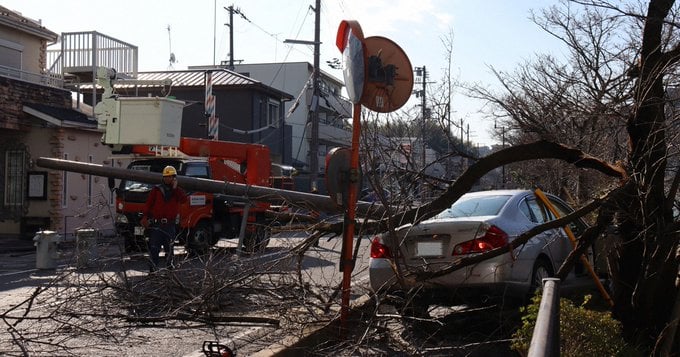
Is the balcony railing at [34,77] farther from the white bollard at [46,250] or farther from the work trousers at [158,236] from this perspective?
the work trousers at [158,236]

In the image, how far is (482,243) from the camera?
7.73 metres

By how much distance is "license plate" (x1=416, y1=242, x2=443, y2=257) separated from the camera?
7790 mm

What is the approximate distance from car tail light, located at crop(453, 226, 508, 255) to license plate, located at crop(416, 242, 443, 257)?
169 mm

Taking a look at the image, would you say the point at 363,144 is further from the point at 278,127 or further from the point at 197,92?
the point at 278,127

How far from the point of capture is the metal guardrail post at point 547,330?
7.92 ft

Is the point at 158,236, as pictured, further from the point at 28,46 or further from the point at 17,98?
the point at 28,46

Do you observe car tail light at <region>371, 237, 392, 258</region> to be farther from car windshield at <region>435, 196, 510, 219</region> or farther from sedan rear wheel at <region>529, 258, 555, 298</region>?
sedan rear wheel at <region>529, 258, 555, 298</region>

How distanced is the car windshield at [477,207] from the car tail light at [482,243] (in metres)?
0.53

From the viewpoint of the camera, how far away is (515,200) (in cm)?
A: 867

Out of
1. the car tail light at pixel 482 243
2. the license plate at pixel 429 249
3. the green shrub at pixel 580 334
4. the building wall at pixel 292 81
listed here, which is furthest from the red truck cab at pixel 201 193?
the building wall at pixel 292 81

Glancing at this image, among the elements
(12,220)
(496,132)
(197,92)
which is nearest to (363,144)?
(496,132)

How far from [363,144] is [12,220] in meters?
19.9

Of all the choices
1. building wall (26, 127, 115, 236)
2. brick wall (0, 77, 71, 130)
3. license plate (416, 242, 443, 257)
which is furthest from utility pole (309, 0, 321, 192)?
license plate (416, 242, 443, 257)

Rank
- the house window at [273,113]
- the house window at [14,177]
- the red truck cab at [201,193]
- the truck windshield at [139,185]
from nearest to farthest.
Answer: the red truck cab at [201,193] → the truck windshield at [139,185] → the house window at [14,177] → the house window at [273,113]
